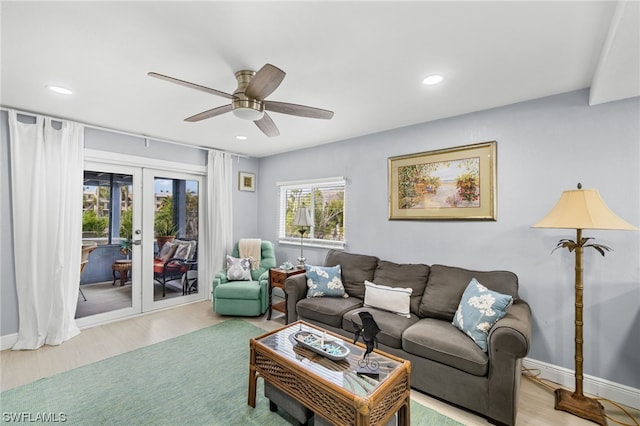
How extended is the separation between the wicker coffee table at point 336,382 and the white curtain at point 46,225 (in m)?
2.63

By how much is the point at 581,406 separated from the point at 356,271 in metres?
2.10

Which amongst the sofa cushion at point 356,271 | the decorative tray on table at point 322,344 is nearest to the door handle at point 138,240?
the sofa cushion at point 356,271

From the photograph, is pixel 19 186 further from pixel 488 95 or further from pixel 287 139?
pixel 488 95

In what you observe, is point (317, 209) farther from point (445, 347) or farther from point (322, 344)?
point (445, 347)

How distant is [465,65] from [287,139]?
2.46 m

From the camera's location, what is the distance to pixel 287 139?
3963mm

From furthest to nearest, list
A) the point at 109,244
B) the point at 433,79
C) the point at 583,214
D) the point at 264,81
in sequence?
the point at 109,244, the point at 433,79, the point at 583,214, the point at 264,81

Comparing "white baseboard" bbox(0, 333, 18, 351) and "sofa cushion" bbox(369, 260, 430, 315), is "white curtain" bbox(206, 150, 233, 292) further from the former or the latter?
"sofa cushion" bbox(369, 260, 430, 315)

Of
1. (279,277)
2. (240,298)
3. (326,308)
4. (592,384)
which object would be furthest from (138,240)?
(592,384)

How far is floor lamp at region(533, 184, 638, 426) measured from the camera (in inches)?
75.8

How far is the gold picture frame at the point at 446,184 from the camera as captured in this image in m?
2.78

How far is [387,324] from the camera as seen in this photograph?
2502 mm

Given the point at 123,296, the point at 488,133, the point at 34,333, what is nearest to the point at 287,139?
the point at 488,133

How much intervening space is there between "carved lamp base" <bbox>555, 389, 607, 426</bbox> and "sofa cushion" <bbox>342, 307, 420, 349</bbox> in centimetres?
84
